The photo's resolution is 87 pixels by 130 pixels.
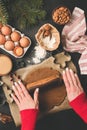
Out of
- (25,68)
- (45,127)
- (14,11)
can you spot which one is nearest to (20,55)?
(25,68)

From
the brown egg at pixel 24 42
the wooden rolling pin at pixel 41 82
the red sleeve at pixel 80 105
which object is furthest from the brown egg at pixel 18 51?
the red sleeve at pixel 80 105

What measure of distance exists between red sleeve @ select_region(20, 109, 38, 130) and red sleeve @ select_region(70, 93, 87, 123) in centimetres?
15

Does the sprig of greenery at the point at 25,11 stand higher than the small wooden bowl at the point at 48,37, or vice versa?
the sprig of greenery at the point at 25,11

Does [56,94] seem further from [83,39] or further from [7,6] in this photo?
[7,6]

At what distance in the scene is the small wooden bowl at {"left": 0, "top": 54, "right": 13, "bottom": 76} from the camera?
1.62 metres

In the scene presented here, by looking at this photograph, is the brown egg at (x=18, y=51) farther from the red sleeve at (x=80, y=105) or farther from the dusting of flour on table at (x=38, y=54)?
the red sleeve at (x=80, y=105)

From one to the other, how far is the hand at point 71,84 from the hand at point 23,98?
13 centimetres

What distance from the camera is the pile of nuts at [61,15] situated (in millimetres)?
1648

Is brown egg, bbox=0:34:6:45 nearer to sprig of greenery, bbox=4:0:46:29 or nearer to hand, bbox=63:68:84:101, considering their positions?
sprig of greenery, bbox=4:0:46:29

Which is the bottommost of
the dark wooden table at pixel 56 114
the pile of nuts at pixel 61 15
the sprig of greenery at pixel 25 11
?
the dark wooden table at pixel 56 114

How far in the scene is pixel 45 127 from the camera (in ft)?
5.75

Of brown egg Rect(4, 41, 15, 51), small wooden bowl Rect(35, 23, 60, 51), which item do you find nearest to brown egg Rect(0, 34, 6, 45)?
brown egg Rect(4, 41, 15, 51)

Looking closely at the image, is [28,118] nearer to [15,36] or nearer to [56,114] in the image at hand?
[56,114]

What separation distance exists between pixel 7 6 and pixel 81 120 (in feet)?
1.90
